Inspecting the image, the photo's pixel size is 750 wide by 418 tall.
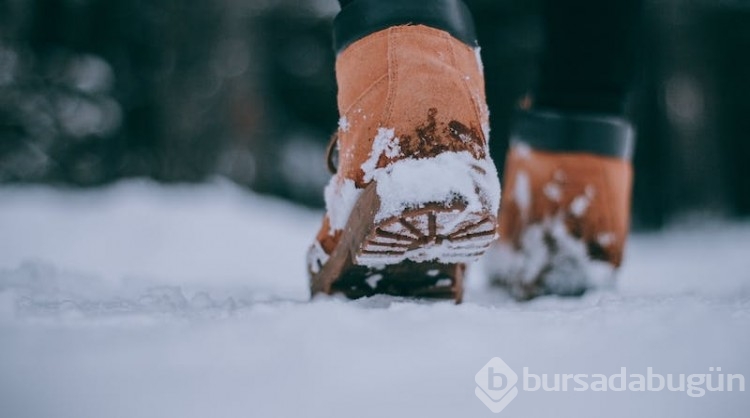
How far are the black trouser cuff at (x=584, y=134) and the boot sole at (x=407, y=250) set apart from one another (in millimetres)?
331

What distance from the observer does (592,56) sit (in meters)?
1.06

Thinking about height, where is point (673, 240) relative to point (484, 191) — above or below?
below

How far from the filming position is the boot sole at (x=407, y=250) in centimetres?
65

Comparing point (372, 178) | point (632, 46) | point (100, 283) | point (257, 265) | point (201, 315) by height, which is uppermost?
point (632, 46)

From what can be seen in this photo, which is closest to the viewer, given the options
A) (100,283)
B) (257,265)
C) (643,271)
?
(100,283)

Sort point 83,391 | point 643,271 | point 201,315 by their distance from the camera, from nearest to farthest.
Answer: point 83,391 < point 201,315 < point 643,271

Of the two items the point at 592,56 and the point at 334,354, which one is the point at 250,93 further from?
the point at 334,354

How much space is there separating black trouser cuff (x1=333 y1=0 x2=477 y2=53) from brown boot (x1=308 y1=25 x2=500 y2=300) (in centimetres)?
1

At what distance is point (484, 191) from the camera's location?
666 millimetres

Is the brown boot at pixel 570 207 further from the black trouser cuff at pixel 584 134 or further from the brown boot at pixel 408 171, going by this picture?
the brown boot at pixel 408 171

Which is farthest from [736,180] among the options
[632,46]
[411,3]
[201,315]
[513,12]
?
[201,315]

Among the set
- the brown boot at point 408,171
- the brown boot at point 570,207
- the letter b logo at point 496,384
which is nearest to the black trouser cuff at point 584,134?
the brown boot at point 570,207

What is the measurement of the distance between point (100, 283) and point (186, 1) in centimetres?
270

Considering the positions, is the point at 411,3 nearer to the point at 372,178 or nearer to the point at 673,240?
the point at 372,178
